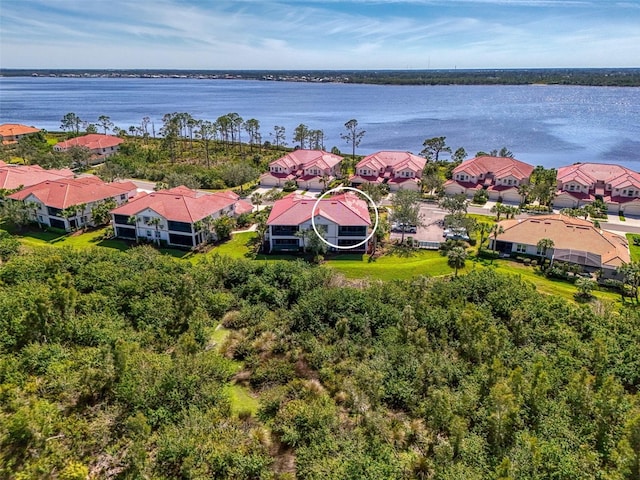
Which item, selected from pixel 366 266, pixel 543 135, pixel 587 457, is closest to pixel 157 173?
pixel 366 266

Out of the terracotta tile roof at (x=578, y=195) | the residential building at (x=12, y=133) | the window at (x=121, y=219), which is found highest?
the residential building at (x=12, y=133)

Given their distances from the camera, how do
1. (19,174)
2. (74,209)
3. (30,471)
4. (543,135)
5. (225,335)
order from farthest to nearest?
(543,135), (19,174), (74,209), (225,335), (30,471)

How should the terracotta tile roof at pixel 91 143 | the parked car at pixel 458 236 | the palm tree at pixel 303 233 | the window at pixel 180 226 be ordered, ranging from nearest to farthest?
the palm tree at pixel 303 233 < the window at pixel 180 226 < the parked car at pixel 458 236 < the terracotta tile roof at pixel 91 143

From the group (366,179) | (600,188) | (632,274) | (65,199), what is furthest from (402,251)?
(65,199)

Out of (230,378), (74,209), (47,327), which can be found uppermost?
(74,209)

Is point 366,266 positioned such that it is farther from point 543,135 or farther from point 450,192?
point 543,135

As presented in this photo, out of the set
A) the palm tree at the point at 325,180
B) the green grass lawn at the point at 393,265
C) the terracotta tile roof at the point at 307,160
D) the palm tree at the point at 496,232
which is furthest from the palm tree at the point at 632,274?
the terracotta tile roof at the point at 307,160

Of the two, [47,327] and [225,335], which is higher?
[47,327]

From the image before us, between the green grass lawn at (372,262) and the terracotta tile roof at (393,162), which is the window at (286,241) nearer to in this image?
the green grass lawn at (372,262)
